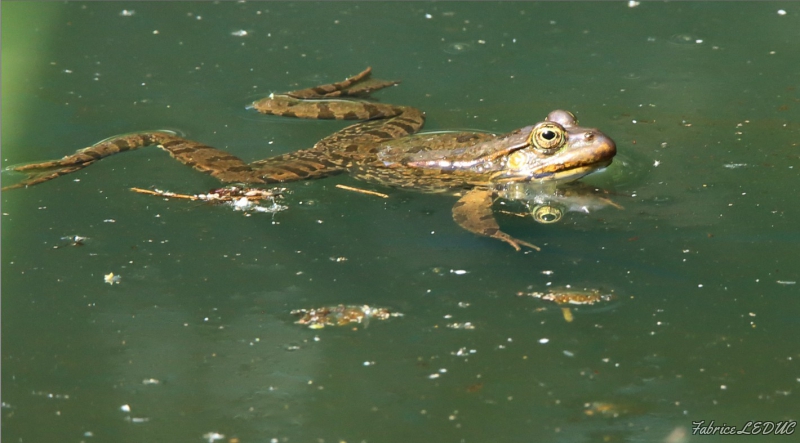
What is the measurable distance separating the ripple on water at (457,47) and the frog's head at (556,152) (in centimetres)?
177

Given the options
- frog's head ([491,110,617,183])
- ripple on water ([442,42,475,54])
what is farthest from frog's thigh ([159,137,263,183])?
ripple on water ([442,42,475,54])

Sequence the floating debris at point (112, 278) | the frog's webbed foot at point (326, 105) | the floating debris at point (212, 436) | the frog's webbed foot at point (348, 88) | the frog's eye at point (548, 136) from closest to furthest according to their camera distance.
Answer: the floating debris at point (212, 436), the floating debris at point (112, 278), the frog's eye at point (548, 136), the frog's webbed foot at point (326, 105), the frog's webbed foot at point (348, 88)

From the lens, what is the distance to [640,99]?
565cm

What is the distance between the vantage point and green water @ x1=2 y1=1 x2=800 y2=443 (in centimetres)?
311

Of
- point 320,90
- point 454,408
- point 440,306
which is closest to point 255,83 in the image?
point 320,90

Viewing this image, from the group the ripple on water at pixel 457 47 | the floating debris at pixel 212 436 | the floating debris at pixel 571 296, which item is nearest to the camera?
the floating debris at pixel 212 436

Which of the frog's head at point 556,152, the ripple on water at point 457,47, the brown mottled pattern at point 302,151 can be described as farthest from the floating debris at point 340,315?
the ripple on water at point 457,47

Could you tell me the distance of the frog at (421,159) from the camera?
4785 millimetres

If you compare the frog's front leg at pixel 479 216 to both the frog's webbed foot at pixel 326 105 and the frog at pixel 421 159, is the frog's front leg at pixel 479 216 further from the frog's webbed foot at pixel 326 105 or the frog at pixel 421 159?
the frog's webbed foot at pixel 326 105

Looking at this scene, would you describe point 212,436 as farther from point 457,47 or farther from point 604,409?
point 457,47

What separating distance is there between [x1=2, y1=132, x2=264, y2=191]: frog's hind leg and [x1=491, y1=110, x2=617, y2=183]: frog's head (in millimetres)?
1618

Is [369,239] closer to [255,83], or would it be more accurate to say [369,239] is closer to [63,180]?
[63,180]

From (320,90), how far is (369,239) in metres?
2.02

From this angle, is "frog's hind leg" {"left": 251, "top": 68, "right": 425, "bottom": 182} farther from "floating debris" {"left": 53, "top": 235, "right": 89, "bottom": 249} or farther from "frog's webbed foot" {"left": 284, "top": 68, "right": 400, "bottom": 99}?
"floating debris" {"left": 53, "top": 235, "right": 89, "bottom": 249}
